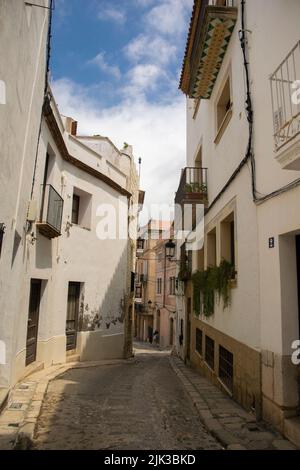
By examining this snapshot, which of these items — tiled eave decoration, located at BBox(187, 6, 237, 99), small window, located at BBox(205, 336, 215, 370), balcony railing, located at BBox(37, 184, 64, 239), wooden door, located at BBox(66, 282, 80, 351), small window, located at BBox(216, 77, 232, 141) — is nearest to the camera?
tiled eave decoration, located at BBox(187, 6, 237, 99)

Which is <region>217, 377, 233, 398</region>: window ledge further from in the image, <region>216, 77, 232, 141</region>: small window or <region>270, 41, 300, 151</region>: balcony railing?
<region>216, 77, 232, 141</region>: small window

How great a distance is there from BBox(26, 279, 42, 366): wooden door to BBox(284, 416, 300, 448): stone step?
605 cm

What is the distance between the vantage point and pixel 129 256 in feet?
52.2

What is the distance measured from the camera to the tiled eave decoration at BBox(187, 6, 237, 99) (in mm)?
7031

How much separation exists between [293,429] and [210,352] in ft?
16.6

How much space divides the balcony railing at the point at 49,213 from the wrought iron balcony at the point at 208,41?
4.31m

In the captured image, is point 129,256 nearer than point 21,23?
No

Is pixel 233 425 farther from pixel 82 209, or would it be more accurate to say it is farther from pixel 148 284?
pixel 148 284

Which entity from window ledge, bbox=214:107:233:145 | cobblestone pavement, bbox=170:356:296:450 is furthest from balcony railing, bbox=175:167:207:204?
cobblestone pavement, bbox=170:356:296:450

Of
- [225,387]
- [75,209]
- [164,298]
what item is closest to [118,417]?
[225,387]

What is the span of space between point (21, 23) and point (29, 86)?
1.08 m

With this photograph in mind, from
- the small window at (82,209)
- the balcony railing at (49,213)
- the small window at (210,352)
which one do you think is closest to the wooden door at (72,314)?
the small window at (82,209)
